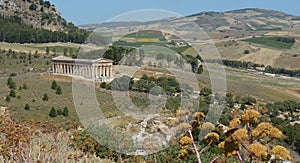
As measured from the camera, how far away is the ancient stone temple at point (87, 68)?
155 ft

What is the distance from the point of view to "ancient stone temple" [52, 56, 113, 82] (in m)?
47.1

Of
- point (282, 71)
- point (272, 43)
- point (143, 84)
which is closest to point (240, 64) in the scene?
point (282, 71)

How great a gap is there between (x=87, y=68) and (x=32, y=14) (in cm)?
6592

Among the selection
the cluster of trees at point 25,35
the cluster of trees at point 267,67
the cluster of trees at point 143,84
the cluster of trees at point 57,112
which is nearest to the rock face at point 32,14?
the cluster of trees at point 25,35

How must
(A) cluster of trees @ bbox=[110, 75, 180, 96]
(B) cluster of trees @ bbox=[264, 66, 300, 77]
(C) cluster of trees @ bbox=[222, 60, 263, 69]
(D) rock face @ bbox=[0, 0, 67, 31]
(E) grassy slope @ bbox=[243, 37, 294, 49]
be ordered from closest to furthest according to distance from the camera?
(A) cluster of trees @ bbox=[110, 75, 180, 96] → (B) cluster of trees @ bbox=[264, 66, 300, 77] → (D) rock face @ bbox=[0, 0, 67, 31] → (C) cluster of trees @ bbox=[222, 60, 263, 69] → (E) grassy slope @ bbox=[243, 37, 294, 49]

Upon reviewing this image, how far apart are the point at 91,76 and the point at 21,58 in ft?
71.2

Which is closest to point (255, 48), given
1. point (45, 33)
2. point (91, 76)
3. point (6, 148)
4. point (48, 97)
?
point (45, 33)

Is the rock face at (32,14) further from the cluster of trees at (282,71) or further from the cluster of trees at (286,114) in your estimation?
the cluster of trees at (286,114)

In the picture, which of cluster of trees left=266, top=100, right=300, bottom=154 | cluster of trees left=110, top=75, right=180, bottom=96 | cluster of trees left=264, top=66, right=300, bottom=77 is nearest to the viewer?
cluster of trees left=266, top=100, right=300, bottom=154

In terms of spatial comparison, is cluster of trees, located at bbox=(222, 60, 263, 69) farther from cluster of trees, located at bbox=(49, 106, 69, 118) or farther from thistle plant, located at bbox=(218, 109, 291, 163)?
thistle plant, located at bbox=(218, 109, 291, 163)

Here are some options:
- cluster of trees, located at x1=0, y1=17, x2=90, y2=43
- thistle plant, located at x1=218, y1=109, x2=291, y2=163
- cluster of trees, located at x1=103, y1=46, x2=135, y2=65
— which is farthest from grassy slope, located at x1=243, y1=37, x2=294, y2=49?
thistle plant, located at x1=218, y1=109, x2=291, y2=163

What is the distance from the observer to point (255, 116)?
3.29 meters

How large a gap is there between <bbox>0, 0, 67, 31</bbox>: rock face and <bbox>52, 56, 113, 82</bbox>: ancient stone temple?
52.3m

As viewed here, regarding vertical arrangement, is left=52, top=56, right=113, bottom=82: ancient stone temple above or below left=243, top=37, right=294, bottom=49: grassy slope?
below
